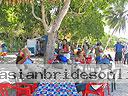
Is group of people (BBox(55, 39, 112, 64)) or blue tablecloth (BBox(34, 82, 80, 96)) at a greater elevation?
group of people (BBox(55, 39, 112, 64))

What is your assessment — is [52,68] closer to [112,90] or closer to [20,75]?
[20,75]

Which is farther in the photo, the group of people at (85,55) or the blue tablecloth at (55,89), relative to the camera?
the group of people at (85,55)

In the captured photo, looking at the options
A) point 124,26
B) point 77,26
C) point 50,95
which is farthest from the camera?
point 124,26

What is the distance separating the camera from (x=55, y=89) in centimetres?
701

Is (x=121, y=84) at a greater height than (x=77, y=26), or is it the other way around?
(x=77, y=26)

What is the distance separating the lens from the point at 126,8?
178 feet

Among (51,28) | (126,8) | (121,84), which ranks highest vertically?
(126,8)

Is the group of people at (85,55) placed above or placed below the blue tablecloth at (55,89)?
above

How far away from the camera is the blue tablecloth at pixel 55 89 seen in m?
7.02

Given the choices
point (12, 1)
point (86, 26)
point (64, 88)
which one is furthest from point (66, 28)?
point (64, 88)

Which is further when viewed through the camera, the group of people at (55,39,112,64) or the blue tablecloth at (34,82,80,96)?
the group of people at (55,39,112,64)

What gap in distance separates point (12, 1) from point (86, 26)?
2487 centimetres

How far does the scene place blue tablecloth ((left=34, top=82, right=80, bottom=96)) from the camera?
7.02 meters

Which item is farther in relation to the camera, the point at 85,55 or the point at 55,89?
the point at 85,55
